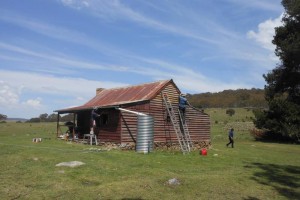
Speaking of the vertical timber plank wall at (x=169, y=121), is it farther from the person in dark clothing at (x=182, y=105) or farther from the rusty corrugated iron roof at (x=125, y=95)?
the rusty corrugated iron roof at (x=125, y=95)

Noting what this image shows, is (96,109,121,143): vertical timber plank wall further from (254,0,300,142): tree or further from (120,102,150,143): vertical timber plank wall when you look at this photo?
(254,0,300,142): tree

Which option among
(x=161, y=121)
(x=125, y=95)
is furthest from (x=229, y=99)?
(x=161, y=121)

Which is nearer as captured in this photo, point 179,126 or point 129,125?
point 129,125

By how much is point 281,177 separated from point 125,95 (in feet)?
57.4

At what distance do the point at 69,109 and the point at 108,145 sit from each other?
819 cm

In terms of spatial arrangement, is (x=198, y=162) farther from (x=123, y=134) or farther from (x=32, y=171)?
(x=32, y=171)

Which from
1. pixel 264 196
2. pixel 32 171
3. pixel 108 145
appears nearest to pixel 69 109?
pixel 108 145

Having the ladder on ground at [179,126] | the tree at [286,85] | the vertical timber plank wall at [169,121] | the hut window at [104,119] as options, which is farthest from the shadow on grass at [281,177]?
the tree at [286,85]

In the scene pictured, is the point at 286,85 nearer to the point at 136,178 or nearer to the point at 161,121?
the point at 161,121

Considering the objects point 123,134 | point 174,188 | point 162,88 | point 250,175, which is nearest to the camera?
point 174,188

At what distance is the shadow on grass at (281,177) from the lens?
1445 centimetres

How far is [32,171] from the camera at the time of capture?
15.6 m

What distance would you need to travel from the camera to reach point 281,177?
17531mm

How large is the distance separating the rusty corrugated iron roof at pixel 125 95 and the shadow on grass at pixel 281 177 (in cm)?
1086
